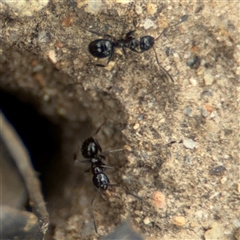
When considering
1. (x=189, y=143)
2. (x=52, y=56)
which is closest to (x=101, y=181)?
(x=189, y=143)

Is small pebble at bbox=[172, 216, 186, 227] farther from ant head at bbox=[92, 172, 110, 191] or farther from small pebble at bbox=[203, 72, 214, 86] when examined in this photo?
small pebble at bbox=[203, 72, 214, 86]

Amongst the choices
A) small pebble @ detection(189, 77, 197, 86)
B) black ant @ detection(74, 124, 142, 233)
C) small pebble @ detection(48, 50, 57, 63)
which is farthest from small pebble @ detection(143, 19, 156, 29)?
black ant @ detection(74, 124, 142, 233)

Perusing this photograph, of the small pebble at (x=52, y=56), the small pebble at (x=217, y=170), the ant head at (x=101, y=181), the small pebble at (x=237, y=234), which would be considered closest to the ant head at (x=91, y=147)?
the ant head at (x=101, y=181)

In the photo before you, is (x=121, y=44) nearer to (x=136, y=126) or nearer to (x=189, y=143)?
(x=136, y=126)

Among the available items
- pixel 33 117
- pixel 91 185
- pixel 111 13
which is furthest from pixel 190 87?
pixel 33 117

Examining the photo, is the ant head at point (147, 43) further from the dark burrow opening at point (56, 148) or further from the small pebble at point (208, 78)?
the dark burrow opening at point (56, 148)

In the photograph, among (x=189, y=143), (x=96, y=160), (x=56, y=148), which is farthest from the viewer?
(x=56, y=148)
